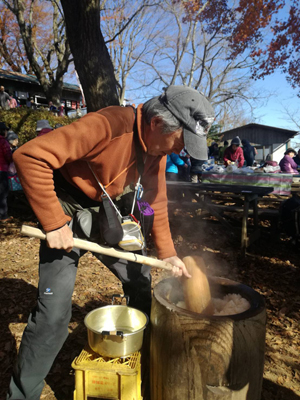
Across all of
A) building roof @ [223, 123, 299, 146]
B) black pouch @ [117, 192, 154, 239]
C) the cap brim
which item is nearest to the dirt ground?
black pouch @ [117, 192, 154, 239]

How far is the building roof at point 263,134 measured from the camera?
115 ft

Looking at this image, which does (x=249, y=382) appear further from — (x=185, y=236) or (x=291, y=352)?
(x=185, y=236)

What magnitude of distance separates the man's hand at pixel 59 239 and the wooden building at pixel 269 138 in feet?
114

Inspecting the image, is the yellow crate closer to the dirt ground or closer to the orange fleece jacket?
the dirt ground

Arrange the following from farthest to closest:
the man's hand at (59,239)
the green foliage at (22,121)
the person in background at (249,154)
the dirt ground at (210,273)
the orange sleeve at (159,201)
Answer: the person in background at (249,154)
the green foliage at (22,121)
the dirt ground at (210,273)
the orange sleeve at (159,201)
the man's hand at (59,239)

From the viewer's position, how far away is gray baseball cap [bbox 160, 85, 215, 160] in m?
1.89

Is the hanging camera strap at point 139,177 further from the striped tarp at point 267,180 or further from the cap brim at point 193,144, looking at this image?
the striped tarp at point 267,180

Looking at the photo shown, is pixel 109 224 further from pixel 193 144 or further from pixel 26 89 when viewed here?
pixel 26 89

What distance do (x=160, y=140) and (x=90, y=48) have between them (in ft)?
13.8

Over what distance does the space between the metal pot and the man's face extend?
4.07 feet

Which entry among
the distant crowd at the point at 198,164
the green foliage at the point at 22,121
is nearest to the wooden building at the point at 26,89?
the green foliage at the point at 22,121

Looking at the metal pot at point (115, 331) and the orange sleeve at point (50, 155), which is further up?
the orange sleeve at point (50, 155)

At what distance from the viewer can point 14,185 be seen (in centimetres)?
835

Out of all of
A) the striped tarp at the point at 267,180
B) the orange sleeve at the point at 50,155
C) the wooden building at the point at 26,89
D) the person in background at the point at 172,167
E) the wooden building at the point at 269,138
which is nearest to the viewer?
the orange sleeve at the point at 50,155
